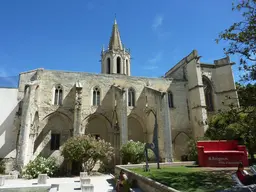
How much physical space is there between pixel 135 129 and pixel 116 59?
17716mm

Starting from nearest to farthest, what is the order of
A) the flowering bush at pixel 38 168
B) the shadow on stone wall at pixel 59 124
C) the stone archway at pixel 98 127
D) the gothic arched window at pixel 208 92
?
the flowering bush at pixel 38 168
the shadow on stone wall at pixel 59 124
the stone archway at pixel 98 127
the gothic arched window at pixel 208 92

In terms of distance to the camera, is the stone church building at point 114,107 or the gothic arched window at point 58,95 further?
the gothic arched window at point 58,95

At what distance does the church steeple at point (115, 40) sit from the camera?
125 feet

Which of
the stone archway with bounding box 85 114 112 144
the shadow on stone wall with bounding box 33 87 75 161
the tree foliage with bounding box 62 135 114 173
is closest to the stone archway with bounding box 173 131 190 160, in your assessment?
the stone archway with bounding box 85 114 112 144

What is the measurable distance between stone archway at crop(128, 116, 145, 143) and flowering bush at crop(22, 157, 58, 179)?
350 inches

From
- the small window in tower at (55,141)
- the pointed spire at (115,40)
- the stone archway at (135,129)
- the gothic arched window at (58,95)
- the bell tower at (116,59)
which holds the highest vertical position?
the pointed spire at (115,40)

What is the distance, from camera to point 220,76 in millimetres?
27094

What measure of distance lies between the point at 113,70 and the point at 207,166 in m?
26.1

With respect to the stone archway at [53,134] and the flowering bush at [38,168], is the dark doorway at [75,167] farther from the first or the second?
the flowering bush at [38,168]

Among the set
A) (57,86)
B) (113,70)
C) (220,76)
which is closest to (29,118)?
(57,86)

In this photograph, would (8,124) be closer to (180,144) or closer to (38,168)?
(38,168)

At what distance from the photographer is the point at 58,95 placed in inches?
845

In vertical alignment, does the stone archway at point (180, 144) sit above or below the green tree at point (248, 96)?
below

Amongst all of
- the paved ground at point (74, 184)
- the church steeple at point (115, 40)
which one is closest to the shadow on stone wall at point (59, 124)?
the paved ground at point (74, 184)
